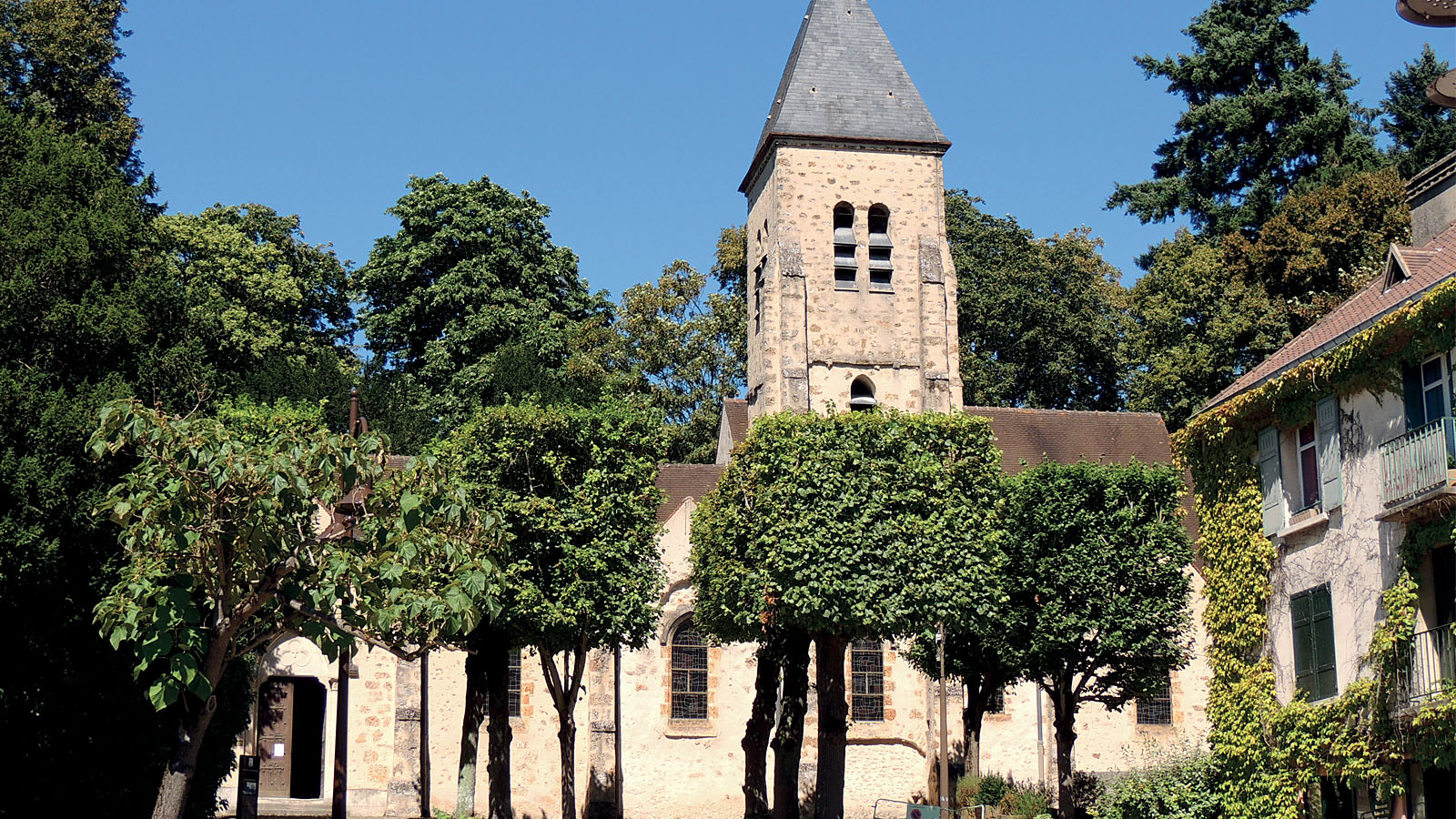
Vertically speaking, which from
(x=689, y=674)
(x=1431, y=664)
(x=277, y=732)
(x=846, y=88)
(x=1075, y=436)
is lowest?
(x=277, y=732)

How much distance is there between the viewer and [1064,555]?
3238cm

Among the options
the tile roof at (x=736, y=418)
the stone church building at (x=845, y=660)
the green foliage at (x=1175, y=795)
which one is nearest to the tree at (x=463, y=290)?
the tile roof at (x=736, y=418)

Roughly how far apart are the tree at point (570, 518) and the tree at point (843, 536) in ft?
5.30

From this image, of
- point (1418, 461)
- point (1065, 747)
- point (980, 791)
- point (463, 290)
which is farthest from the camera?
point (463, 290)

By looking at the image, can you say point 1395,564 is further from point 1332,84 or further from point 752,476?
point 1332,84

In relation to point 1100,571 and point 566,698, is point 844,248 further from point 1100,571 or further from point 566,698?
point 566,698

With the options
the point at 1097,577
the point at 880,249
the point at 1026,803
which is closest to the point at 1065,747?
the point at 1097,577

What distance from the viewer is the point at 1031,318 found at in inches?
2137

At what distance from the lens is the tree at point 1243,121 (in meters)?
48.2

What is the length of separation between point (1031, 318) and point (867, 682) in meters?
17.4

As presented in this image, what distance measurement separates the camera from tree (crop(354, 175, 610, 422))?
5178cm

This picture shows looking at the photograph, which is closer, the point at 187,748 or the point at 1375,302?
the point at 187,748

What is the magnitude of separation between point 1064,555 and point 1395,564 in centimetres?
1087

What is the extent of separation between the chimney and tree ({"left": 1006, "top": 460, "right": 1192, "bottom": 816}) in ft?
27.4
